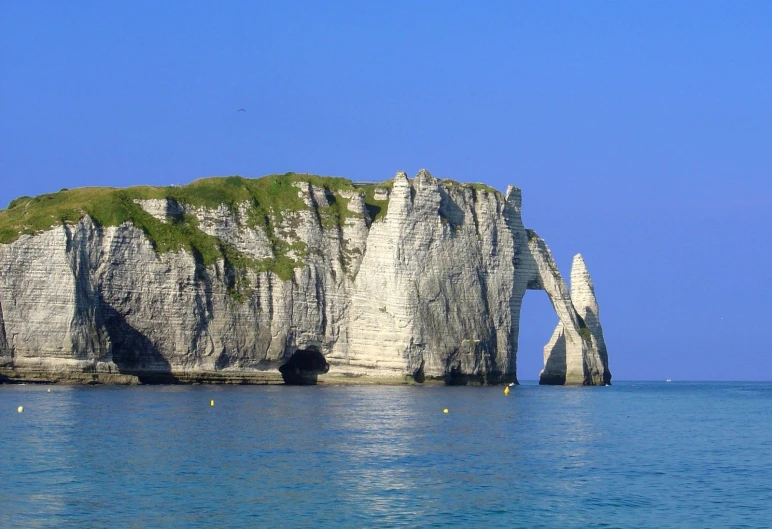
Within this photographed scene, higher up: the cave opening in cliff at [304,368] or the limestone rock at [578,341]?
the limestone rock at [578,341]

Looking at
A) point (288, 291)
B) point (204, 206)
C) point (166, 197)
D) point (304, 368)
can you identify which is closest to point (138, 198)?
point (166, 197)

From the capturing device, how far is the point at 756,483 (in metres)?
31.7

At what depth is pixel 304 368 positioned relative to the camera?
274ft

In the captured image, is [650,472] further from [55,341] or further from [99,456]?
[55,341]

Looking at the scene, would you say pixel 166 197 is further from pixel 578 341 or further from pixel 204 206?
pixel 578 341

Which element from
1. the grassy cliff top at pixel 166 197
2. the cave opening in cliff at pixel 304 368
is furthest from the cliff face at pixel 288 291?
the grassy cliff top at pixel 166 197

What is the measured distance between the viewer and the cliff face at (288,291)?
6994cm

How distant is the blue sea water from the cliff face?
53.0 feet

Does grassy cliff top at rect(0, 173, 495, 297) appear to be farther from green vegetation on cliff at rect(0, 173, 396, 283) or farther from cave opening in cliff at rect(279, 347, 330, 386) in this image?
cave opening in cliff at rect(279, 347, 330, 386)

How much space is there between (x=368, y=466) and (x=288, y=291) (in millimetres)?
46248

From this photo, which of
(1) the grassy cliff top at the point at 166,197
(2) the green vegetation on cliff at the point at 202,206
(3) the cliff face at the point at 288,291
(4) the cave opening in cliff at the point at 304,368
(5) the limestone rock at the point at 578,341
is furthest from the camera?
(5) the limestone rock at the point at 578,341

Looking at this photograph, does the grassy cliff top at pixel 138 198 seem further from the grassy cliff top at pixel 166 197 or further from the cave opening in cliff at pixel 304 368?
the cave opening in cliff at pixel 304 368

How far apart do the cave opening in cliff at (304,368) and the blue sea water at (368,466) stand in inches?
976

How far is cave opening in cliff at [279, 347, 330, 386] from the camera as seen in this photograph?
81625 mm
